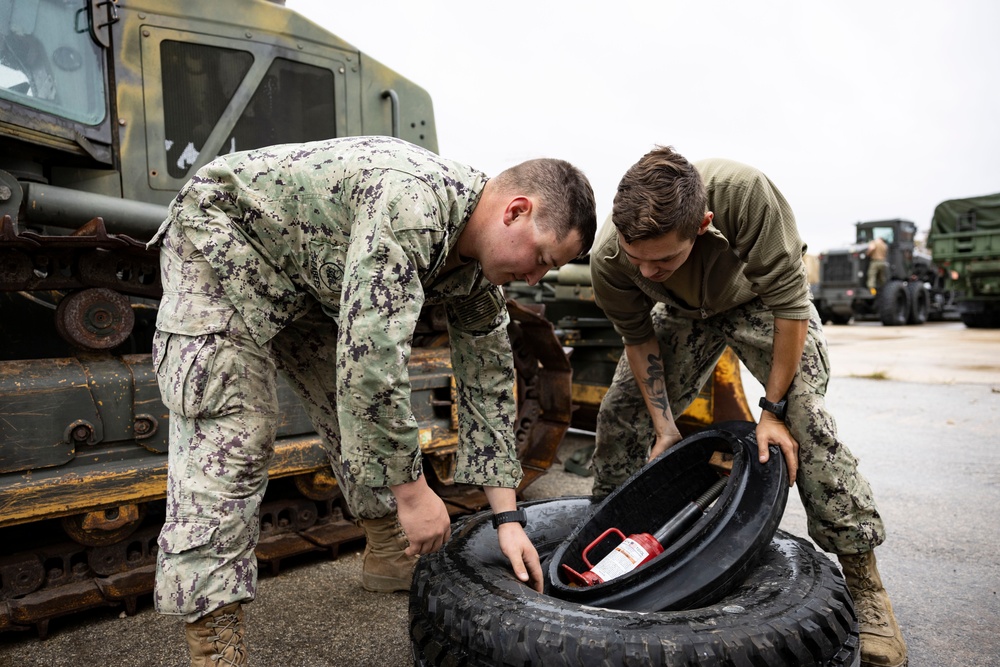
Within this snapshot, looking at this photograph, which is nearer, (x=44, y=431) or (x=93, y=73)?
(x=44, y=431)

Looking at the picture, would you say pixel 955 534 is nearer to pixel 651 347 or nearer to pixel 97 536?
pixel 651 347

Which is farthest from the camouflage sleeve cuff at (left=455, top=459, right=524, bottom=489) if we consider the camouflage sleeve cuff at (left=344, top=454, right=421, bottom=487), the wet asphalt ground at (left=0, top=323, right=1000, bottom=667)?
the wet asphalt ground at (left=0, top=323, right=1000, bottom=667)

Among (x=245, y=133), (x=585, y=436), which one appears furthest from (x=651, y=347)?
(x=585, y=436)

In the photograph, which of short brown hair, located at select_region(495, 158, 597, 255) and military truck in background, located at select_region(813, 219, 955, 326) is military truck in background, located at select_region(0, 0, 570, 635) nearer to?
short brown hair, located at select_region(495, 158, 597, 255)

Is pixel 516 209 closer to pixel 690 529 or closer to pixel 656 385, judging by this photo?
pixel 690 529

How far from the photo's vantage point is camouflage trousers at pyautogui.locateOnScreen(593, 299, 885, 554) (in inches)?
107

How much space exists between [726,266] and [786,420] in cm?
59

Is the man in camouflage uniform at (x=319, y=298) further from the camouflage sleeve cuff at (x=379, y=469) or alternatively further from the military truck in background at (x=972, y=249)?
the military truck in background at (x=972, y=249)

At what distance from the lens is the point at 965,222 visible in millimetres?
19906

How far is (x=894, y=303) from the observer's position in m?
22.4

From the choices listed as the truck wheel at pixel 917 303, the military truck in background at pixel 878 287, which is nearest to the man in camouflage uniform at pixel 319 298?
the military truck in background at pixel 878 287

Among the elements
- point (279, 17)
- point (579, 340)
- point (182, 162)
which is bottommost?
point (579, 340)

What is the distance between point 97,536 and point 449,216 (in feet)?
7.00

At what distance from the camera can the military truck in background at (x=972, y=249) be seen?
754 inches
